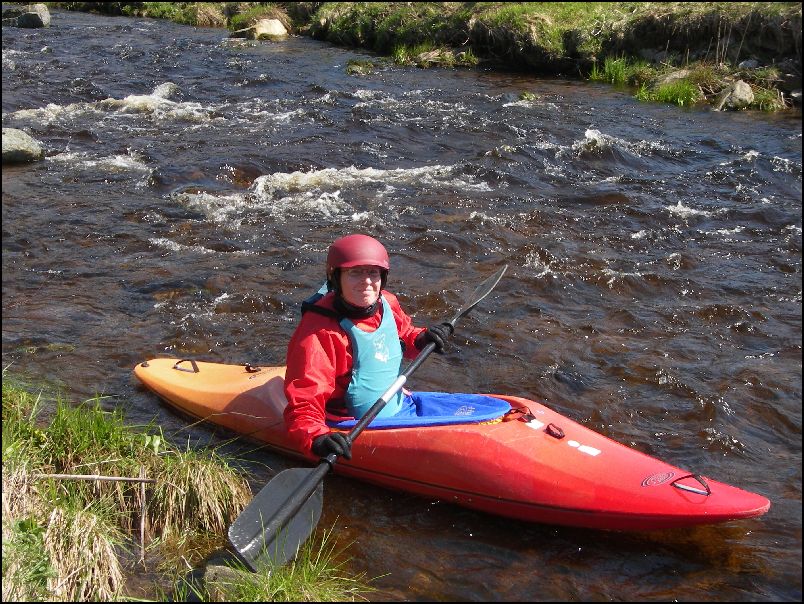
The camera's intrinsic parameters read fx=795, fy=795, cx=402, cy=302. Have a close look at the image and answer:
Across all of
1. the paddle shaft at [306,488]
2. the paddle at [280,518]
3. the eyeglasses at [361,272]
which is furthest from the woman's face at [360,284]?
the paddle at [280,518]

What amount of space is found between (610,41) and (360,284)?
10.6m

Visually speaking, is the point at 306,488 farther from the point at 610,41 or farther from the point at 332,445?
the point at 610,41

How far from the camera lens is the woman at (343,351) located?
3262mm

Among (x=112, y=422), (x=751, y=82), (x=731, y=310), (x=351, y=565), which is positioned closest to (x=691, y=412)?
(x=731, y=310)

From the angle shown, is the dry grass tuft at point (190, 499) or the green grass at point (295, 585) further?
the dry grass tuft at point (190, 499)

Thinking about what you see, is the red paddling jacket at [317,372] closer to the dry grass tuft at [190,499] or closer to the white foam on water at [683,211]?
the dry grass tuft at [190,499]

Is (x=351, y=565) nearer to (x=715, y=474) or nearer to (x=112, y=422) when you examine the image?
(x=112, y=422)

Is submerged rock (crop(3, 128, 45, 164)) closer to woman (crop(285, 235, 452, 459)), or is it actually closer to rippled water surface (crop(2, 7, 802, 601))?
rippled water surface (crop(2, 7, 802, 601))

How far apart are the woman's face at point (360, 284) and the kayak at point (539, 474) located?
2.06 ft

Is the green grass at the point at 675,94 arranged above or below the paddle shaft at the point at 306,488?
above

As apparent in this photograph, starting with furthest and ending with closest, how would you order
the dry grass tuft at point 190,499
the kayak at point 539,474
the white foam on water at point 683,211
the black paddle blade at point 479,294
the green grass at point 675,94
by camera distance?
the green grass at point 675,94
the white foam on water at point 683,211
the black paddle blade at point 479,294
the kayak at point 539,474
the dry grass tuft at point 190,499

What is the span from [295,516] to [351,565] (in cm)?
30

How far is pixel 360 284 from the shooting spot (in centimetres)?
341

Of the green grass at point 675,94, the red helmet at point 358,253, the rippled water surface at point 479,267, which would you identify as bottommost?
the rippled water surface at point 479,267
